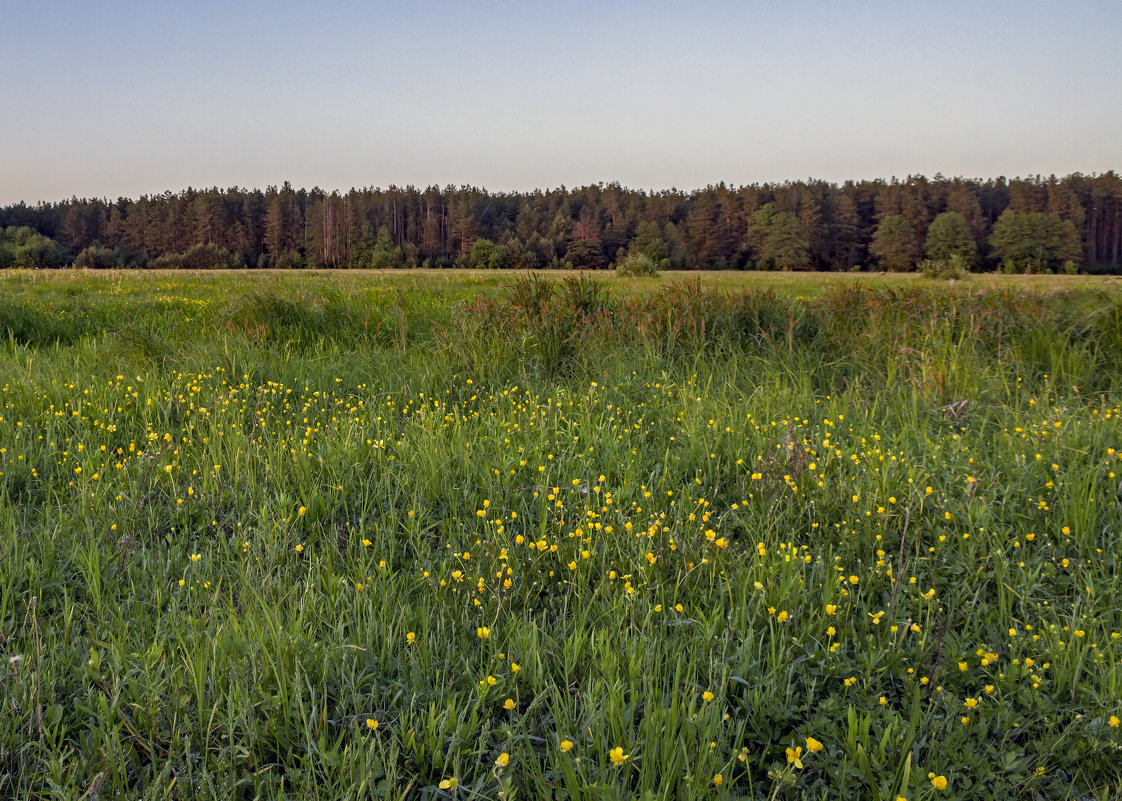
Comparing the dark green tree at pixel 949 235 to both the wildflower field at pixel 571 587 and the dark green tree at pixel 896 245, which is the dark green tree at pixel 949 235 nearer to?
the dark green tree at pixel 896 245

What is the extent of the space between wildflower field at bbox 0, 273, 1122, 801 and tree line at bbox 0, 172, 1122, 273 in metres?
50.1

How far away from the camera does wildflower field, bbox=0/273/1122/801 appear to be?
1812 millimetres

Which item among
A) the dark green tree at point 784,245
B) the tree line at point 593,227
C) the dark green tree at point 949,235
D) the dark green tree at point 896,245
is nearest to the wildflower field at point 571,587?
the tree line at point 593,227

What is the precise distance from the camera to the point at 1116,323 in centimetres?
613

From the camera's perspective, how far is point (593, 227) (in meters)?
72.9

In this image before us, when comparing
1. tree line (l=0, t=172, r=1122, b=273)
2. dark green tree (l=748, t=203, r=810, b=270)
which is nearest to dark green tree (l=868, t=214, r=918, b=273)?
tree line (l=0, t=172, r=1122, b=273)

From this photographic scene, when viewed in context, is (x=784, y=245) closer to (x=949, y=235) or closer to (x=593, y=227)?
(x=949, y=235)

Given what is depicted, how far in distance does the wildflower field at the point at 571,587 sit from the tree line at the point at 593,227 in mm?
50145

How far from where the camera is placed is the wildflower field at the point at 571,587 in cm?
181

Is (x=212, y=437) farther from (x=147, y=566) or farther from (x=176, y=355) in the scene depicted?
(x=176, y=355)

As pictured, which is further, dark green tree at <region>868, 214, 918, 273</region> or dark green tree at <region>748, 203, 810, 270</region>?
dark green tree at <region>748, 203, 810, 270</region>

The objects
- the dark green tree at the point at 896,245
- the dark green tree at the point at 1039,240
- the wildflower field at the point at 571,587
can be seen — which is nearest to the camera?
the wildflower field at the point at 571,587

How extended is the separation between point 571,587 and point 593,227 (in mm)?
73050

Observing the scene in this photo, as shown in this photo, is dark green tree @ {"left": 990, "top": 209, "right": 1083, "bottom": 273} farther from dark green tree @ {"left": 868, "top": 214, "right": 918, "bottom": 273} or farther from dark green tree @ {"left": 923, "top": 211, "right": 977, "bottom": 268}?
dark green tree @ {"left": 868, "top": 214, "right": 918, "bottom": 273}
